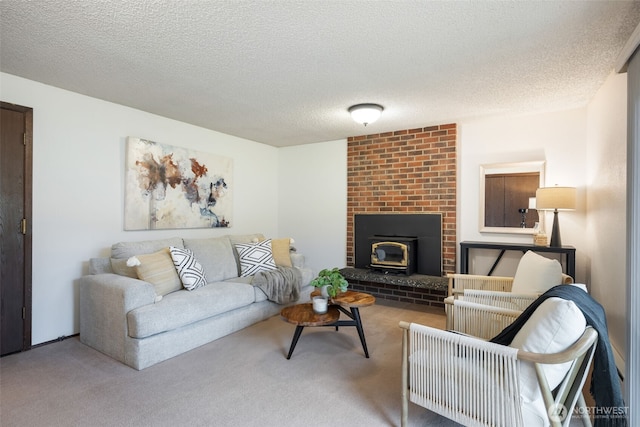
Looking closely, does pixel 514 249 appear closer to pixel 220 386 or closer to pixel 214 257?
pixel 220 386

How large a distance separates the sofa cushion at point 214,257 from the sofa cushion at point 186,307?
0.28 meters

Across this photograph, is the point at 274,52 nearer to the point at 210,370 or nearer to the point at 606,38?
the point at 606,38

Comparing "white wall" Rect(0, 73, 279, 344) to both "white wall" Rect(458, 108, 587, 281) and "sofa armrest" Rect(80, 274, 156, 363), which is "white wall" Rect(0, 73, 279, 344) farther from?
"white wall" Rect(458, 108, 587, 281)

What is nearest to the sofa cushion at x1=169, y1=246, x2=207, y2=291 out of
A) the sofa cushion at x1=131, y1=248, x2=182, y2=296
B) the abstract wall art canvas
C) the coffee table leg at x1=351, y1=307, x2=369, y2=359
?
the sofa cushion at x1=131, y1=248, x2=182, y2=296

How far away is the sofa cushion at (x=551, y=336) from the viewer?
132 cm

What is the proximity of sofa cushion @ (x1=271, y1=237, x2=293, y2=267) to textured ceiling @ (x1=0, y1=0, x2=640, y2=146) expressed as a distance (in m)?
1.76

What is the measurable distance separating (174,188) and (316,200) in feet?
7.17

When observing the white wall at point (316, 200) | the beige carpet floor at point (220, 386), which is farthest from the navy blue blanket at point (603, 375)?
the white wall at point (316, 200)

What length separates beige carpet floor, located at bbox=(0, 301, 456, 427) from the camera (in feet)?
6.07

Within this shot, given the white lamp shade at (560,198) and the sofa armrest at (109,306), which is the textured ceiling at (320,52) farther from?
the sofa armrest at (109,306)

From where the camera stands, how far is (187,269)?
10.2ft

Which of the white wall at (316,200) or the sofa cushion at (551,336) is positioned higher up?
the white wall at (316,200)

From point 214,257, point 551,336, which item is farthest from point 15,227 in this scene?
point 551,336

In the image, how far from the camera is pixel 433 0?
169 cm
